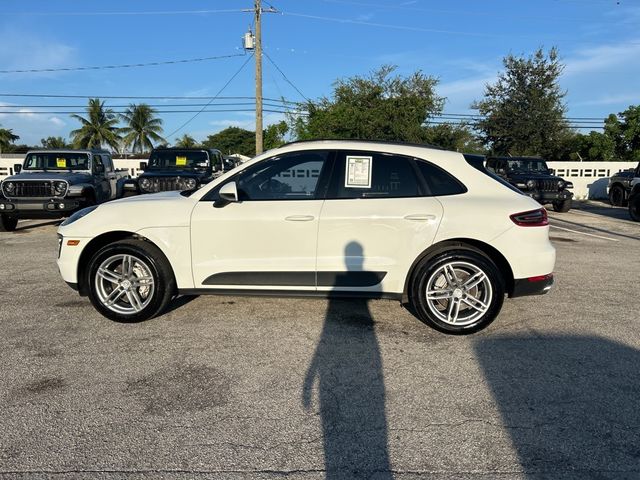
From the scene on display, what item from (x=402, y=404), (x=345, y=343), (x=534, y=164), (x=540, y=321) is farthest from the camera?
(x=534, y=164)

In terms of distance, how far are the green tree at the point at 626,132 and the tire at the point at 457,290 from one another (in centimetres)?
3425

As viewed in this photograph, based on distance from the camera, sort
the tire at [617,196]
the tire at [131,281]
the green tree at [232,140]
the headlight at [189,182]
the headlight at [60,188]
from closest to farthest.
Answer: the tire at [131,281], the headlight at [60,188], the headlight at [189,182], the tire at [617,196], the green tree at [232,140]

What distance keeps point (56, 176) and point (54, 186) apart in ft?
1.34

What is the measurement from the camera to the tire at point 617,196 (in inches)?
770


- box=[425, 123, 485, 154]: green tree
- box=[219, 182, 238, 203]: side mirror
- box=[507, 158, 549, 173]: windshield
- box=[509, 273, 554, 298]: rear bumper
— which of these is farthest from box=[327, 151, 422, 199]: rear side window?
box=[425, 123, 485, 154]: green tree

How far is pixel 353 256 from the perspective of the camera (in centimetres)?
440

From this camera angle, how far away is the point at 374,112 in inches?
1138

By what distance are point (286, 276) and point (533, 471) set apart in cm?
254

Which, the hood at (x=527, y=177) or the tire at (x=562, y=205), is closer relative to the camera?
the hood at (x=527, y=177)

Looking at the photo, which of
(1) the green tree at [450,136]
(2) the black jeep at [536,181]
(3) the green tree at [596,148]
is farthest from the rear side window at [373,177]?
(3) the green tree at [596,148]

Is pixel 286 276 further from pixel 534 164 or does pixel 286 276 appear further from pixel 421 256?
Answer: pixel 534 164

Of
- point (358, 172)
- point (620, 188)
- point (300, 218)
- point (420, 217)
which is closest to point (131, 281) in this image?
point (300, 218)

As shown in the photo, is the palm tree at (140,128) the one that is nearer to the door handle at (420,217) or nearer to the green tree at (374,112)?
the green tree at (374,112)

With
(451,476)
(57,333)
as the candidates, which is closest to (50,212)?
(57,333)
